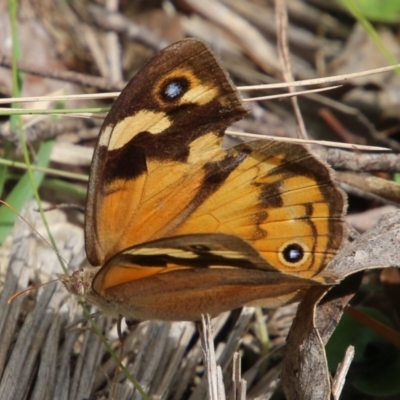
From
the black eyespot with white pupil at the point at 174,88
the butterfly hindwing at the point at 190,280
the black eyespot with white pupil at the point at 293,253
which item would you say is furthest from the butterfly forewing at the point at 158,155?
the black eyespot with white pupil at the point at 293,253

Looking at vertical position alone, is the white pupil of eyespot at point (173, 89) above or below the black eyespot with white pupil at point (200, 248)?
above

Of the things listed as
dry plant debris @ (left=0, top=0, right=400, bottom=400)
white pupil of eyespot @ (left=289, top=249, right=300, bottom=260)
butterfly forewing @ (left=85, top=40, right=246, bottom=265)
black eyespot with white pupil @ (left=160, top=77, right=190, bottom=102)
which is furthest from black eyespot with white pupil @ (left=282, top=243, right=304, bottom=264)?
black eyespot with white pupil @ (left=160, top=77, right=190, bottom=102)

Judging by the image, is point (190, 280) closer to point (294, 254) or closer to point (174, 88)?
point (294, 254)

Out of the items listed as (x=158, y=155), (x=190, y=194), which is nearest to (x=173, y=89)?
(x=158, y=155)

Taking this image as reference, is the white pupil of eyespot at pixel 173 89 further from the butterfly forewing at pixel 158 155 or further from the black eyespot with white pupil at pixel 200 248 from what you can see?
the black eyespot with white pupil at pixel 200 248

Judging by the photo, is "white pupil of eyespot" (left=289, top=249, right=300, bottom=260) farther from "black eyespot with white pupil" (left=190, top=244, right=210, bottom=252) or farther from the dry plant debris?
"black eyespot with white pupil" (left=190, top=244, right=210, bottom=252)

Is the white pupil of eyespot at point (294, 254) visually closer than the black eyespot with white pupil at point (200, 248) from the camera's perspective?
No
